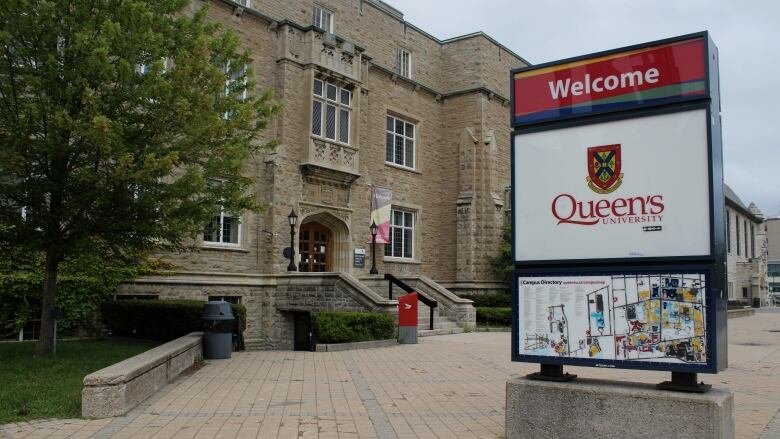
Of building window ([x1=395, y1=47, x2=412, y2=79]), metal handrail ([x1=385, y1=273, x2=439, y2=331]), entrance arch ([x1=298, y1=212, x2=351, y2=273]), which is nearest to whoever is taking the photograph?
metal handrail ([x1=385, y1=273, x2=439, y2=331])

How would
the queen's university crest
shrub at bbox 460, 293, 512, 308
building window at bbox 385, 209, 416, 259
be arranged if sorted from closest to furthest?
the queen's university crest, shrub at bbox 460, 293, 512, 308, building window at bbox 385, 209, 416, 259

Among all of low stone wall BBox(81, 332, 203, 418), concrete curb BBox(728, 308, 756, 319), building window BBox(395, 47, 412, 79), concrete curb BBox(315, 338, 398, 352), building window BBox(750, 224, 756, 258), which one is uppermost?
building window BBox(395, 47, 412, 79)

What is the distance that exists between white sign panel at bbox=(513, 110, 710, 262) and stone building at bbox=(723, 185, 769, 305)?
5652cm

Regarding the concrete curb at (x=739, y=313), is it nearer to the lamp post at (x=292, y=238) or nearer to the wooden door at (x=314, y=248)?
the wooden door at (x=314, y=248)

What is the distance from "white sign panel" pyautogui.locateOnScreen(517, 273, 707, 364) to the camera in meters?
5.28

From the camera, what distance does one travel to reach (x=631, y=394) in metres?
5.35

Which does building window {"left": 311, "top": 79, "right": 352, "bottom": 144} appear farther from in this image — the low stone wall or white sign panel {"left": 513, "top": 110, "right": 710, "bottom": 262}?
white sign panel {"left": 513, "top": 110, "right": 710, "bottom": 262}

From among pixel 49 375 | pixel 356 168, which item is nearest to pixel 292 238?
pixel 356 168

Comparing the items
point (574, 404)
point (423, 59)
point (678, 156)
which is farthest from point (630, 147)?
point (423, 59)

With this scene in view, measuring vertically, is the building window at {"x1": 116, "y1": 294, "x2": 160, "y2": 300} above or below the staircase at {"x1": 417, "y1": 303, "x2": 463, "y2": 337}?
above

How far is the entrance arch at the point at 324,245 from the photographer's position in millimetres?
23344

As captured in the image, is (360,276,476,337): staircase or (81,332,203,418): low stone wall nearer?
(81,332,203,418): low stone wall

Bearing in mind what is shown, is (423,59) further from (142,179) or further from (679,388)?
(679,388)

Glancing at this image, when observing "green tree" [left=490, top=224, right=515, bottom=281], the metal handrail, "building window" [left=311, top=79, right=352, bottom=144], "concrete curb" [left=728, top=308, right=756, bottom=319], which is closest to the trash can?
the metal handrail
